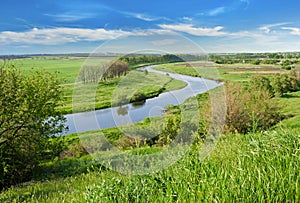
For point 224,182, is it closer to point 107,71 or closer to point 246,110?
point 107,71

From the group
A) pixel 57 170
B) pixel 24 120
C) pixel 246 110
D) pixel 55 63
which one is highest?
pixel 55 63

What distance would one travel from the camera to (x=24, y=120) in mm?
11461

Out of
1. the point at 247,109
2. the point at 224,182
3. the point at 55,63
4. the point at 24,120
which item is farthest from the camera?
the point at 55,63

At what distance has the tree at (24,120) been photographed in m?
11.1

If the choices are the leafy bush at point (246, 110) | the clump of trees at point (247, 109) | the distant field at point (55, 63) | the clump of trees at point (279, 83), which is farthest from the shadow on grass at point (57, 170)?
the clump of trees at point (279, 83)

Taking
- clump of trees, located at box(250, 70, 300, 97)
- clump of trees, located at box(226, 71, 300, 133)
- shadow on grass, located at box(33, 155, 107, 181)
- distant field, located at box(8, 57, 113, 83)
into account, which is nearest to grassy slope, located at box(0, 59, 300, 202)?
distant field, located at box(8, 57, 113, 83)

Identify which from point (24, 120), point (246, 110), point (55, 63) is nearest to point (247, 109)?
point (246, 110)

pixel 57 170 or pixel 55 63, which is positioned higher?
pixel 55 63

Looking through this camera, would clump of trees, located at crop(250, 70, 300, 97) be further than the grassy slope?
Yes

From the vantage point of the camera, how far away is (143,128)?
827 centimetres

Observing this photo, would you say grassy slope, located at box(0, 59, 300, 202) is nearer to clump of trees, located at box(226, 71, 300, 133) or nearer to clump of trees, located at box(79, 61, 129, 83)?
clump of trees, located at box(79, 61, 129, 83)

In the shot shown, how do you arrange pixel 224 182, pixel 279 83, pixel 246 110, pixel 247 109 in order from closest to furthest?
pixel 224 182
pixel 246 110
pixel 247 109
pixel 279 83

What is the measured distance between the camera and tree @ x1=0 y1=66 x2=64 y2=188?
36.5 ft

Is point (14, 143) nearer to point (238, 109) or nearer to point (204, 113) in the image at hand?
point (204, 113)
